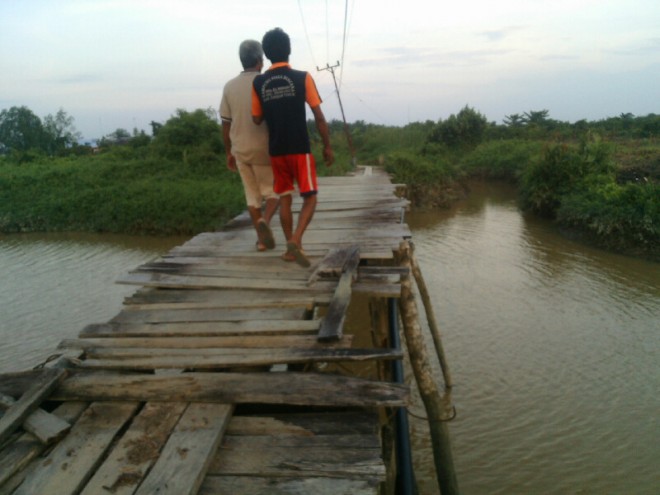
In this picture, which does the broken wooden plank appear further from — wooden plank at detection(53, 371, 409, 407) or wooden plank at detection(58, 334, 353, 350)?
wooden plank at detection(53, 371, 409, 407)

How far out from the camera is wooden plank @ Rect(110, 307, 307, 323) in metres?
3.04

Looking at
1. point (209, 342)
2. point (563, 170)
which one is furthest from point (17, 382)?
point (563, 170)

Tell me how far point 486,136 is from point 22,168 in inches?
852

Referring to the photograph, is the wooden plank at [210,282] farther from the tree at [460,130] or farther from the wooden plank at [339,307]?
the tree at [460,130]

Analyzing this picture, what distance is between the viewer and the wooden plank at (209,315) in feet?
9.96

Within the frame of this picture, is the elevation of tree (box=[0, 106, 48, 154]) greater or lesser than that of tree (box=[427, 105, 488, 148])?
greater

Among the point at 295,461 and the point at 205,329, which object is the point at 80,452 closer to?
the point at 295,461

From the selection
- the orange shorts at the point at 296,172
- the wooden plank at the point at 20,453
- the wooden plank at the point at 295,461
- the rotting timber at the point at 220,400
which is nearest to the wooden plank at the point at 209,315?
the rotting timber at the point at 220,400

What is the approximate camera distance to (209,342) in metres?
2.71

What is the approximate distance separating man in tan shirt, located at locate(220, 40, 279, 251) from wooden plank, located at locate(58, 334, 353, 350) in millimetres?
1712

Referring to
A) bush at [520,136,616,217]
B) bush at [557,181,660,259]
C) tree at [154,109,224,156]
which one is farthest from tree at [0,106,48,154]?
bush at [557,181,660,259]

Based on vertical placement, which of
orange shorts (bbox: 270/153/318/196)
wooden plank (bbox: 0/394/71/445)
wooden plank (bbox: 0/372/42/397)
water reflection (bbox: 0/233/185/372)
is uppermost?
orange shorts (bbox: 270/153/318/196)

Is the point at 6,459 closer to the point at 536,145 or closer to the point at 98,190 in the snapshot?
the point at 98,190

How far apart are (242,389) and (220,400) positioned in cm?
10
